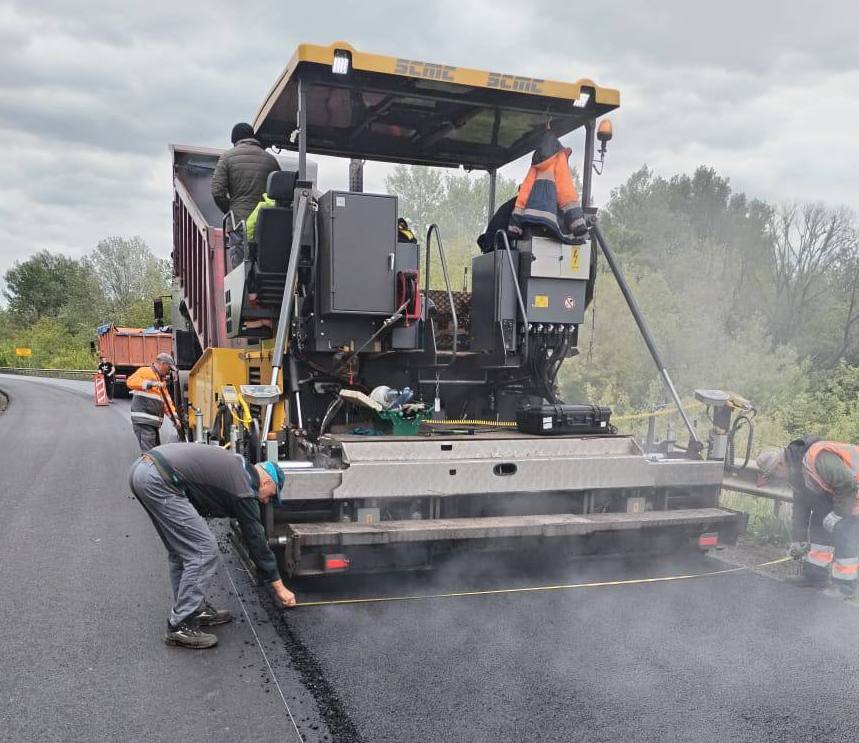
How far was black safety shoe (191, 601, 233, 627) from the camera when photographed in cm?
394

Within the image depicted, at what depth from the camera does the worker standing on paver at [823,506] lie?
456 centimetres

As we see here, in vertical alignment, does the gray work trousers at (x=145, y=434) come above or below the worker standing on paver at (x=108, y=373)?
above

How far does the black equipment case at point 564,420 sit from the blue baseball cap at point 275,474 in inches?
67.4

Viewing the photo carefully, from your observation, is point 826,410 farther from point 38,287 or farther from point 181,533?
point 38,287

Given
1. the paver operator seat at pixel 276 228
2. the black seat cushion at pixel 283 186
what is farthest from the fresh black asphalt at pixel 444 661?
the black seat cushion at pixel 283 186

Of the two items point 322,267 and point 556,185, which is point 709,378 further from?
point 322,267

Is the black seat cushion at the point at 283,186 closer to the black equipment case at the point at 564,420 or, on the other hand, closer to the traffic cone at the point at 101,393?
the black equipment case at the point at 564,420

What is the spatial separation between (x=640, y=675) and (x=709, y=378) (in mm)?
12269

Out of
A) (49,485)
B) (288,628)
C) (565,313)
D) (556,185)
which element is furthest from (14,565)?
(556,185)

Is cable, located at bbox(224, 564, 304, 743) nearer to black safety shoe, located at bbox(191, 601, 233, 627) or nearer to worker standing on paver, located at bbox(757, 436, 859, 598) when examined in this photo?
black safety shoe, located at bbox(191, 601, 233, 627)

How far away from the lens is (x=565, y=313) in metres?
5.07

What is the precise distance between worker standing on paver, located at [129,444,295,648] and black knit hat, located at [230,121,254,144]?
2.95 metres

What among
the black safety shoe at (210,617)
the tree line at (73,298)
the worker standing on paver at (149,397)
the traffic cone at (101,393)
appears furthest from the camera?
the tree line at (73,298)

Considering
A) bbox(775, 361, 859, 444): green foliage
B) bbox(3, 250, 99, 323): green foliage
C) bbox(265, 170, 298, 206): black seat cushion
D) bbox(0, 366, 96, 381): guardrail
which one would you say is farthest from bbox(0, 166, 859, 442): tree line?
bbox(3, 250, 99, 323): green foliage
